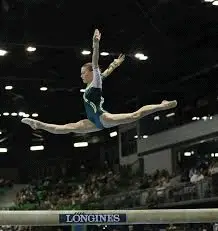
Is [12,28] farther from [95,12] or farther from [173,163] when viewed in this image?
[173,163]

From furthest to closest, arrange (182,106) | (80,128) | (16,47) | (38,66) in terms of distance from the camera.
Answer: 1. (182,106)
2. (38,66)
3. (16,47)
4. (80,128)

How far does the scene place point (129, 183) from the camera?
76.6 feet

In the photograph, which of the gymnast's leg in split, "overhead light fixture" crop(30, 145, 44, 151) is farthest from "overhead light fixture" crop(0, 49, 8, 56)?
"overhead light fixture" crop(30, 145, 44, 151)

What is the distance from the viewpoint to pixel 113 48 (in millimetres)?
15000

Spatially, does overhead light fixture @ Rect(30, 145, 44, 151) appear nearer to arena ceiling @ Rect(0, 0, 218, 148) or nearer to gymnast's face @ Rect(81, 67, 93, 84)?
arena ceiling @ Rect(0, 0, 218, 148)

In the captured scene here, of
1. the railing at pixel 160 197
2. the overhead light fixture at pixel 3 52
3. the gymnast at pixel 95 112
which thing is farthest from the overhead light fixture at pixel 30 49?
the gymnast at pixel 95 112

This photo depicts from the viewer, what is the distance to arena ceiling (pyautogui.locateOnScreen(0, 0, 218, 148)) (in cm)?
1298

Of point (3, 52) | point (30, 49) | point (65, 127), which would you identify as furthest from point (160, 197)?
point (65, 127)

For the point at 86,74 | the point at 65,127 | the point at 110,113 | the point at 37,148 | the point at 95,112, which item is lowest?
the point at 65,127

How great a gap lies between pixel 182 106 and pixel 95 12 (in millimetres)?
10296

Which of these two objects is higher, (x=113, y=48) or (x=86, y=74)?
(x=113, y=48)

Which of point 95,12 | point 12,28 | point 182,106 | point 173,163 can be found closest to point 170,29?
point 95,12

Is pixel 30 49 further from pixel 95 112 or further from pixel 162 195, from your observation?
pixel 95 112

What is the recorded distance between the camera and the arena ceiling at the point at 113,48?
1298cm
